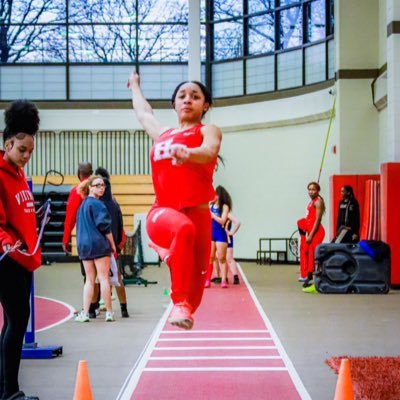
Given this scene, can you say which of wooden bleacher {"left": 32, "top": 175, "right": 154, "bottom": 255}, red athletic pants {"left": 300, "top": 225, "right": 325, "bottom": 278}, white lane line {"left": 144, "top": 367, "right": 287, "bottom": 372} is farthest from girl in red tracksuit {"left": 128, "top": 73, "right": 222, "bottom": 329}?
wooden bleacher {"left": 32, "top": 175, "right": 154, "bottom": 255}

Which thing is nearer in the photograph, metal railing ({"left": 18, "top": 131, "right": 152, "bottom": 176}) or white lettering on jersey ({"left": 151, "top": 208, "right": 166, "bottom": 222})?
white lettering on jersey ({"left": 151, "top": 208, "right": 166, "bottom": 222})

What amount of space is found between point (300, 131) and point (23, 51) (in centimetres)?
907

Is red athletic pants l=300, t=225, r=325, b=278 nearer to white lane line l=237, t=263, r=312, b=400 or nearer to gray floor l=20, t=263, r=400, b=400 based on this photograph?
gray floor l=20, t=263, r=400, b=400

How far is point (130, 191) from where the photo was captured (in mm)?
26078

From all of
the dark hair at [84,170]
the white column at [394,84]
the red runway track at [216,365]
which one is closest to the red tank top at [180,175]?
the red runway track at [216,365]

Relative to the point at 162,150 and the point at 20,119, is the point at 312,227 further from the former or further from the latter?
the point at 162,150

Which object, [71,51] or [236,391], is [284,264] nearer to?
[71,51]

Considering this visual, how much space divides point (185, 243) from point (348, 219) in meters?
11.7

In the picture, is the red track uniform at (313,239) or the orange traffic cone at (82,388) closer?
the orange traffic cone at (82,388)

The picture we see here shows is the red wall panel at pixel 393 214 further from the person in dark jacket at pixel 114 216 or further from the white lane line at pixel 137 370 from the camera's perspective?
the white lane line at pixel 137 370

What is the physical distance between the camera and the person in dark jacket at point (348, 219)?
16.4 meters

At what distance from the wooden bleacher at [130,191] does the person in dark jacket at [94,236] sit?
47.9 ft

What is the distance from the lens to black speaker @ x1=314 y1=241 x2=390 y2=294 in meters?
15.6

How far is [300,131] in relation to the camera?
24.1 meters
